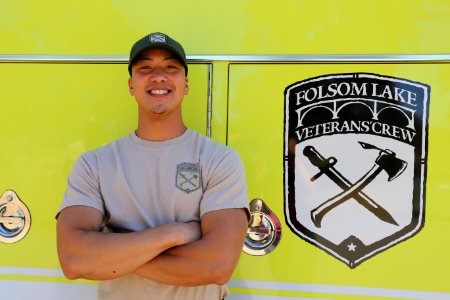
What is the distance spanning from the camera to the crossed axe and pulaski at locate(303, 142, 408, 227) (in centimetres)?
178

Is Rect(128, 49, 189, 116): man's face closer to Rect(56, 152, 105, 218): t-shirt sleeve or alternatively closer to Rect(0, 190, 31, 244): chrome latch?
Rect(56, 152, 105, 218): t-shirt sleeve

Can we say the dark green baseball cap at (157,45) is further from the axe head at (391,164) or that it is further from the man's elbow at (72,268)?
the axe head at (391,164)

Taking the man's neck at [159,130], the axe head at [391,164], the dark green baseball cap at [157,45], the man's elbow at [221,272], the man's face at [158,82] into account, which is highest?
the dark green baseball cap at [157,45]

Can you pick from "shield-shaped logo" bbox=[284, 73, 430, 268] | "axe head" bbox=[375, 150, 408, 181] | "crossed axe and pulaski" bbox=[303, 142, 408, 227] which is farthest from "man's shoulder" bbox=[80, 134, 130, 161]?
"axe head" bbox=[375, 150, 408, 181]

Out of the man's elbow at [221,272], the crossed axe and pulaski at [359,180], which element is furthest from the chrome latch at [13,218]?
the crossed axe and pulaski at [359,180]

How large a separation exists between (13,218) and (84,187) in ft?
2.06

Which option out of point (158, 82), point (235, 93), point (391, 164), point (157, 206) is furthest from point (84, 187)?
point (391, 164)

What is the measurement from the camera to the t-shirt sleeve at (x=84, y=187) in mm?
1513

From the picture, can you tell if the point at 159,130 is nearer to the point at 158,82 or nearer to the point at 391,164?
the point at 158,82

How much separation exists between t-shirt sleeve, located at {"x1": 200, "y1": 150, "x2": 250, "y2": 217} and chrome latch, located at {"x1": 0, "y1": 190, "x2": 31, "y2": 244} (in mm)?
904

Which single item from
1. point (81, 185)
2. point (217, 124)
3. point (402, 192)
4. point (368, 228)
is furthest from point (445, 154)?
point (81, 185)

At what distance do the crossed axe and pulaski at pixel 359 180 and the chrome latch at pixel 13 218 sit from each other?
1.20 metres

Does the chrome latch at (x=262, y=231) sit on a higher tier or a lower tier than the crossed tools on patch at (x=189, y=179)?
lower

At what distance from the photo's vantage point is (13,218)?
1.96 m
